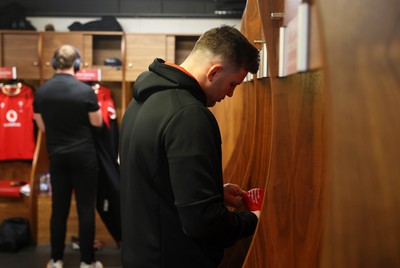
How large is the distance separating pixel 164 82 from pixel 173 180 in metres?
0.30

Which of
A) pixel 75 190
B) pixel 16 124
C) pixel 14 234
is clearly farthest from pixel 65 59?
pixel 14 234

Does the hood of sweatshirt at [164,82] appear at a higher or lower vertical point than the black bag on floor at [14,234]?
higher

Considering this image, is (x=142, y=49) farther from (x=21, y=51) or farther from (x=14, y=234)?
(x=14, y=234)

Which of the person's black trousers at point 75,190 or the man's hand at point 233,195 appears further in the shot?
the person's black trousers at point 75,190

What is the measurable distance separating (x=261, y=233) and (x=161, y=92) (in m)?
0.48

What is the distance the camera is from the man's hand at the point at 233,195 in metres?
1.60

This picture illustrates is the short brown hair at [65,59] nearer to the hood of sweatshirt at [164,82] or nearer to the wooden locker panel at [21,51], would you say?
the wooden locker panel at [21,51]

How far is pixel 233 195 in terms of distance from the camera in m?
1.62

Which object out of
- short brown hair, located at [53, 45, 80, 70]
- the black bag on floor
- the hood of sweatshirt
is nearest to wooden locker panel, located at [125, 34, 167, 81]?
short brown hair, located at [53, 45, 80, 70]

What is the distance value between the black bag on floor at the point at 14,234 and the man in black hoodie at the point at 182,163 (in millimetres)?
3057

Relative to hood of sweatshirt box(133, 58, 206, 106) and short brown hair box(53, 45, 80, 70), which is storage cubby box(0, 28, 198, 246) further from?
hood of sweatshirt box(133, 58, 206, 106)

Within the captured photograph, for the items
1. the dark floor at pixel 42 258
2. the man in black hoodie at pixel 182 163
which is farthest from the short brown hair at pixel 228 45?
the dark floor at pixel 42 258

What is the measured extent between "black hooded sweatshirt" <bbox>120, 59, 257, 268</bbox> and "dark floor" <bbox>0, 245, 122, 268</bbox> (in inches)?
101

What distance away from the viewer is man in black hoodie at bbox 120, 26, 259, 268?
1.20 m
